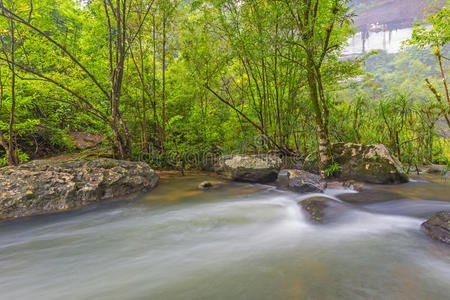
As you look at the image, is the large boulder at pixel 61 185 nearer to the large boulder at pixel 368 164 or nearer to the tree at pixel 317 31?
the tree at pixel 317 31

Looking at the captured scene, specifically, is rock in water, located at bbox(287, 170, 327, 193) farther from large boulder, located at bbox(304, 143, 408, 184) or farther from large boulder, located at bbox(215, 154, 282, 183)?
large boulder, located at bbox(304, 143, 408, 184)

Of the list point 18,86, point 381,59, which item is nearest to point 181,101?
A: point 18,86

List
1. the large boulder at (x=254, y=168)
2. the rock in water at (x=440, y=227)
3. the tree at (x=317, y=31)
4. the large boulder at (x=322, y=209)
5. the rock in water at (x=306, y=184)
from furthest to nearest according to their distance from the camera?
1. the large boulder at (x=254, y=168)
2. the rock in water at (x=306, y=184)
3. the tree at (x=317, y=31)
4. the large boulder at (x=322, y=209)
5. the rock in water at (x=440, y=227)

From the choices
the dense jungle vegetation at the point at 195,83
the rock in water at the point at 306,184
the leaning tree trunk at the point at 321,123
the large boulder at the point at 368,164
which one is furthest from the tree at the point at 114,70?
the large boulder at the point at 368,164

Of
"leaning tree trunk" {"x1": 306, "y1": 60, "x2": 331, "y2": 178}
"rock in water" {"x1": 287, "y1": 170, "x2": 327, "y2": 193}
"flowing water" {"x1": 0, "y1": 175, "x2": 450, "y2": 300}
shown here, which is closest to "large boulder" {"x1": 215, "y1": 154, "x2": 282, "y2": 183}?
"rock in water" {"x1": 287, "y1": 170, "x2": 327, "y2": 193}

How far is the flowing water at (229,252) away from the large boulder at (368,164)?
0.69 m

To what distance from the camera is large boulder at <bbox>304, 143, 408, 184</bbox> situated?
17.2 ft

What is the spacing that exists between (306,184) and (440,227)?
267 cm

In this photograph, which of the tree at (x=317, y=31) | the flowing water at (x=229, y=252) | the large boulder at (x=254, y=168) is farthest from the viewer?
the large boulder at (x=254, y=168)

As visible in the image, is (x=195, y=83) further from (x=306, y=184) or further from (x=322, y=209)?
(x=322, y=209)

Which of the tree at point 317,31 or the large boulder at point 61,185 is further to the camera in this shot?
the tree at point 317,31

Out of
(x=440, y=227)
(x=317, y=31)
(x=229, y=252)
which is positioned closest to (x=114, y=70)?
(x=317, y=31)

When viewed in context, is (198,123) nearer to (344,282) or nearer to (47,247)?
(47,247)

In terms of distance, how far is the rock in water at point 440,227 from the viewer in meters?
2.35
